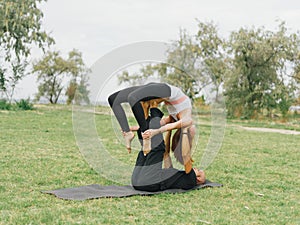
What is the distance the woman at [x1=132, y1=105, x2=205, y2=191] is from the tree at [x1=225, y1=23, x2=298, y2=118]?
13799mm

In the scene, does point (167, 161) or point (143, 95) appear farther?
point (167, 161)

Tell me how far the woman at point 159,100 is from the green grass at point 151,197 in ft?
2.00

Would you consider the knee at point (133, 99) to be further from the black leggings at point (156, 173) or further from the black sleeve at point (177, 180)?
the black sleeve at point (177, 180)

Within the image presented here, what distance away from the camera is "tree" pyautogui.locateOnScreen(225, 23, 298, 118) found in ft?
58.9

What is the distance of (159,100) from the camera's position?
464 cm

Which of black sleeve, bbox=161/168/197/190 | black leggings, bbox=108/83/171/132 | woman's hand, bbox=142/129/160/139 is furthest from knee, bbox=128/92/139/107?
black sleeve, bbox=161/168/197/190

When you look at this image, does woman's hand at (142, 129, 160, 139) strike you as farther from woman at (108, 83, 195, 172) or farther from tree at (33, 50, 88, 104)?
tree at (33, 50, 88, 104)

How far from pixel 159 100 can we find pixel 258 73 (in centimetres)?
1435

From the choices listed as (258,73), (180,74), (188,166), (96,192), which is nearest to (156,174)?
(188,166)

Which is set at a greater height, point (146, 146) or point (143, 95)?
point (143, 95)

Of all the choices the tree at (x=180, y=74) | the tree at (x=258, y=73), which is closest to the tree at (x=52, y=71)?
the tree at (x=258, y=73)

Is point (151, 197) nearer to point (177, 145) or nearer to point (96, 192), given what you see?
point (96, 192)

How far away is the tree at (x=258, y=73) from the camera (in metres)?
17.9

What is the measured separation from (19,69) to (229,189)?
52.2 feet
